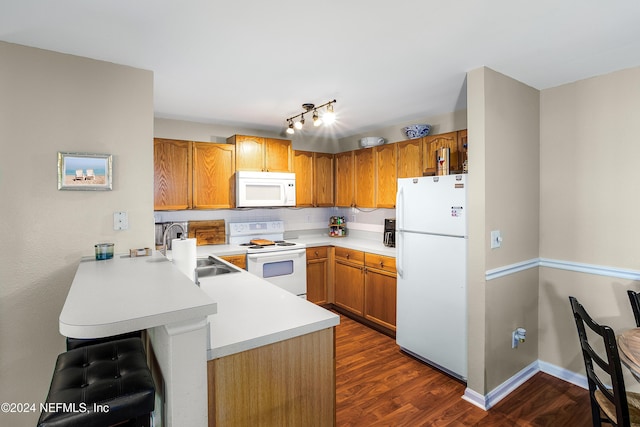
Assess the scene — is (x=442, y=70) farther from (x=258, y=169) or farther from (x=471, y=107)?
(x=258, y=169)

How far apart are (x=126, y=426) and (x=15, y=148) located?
175cm

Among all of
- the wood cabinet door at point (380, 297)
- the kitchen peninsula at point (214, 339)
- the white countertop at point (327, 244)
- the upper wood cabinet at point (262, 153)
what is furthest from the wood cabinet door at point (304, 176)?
the kitchen peninsula at point (214, 339)

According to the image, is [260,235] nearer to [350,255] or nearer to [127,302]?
[350,255]

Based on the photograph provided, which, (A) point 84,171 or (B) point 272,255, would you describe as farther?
(B) point 272,255

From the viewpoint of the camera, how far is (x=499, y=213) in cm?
239

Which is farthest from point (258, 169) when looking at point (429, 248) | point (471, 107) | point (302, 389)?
point (302, 389)

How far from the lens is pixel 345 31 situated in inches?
69.7

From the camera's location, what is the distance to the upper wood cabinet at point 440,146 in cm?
314

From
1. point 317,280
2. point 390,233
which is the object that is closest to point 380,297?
point 390,233

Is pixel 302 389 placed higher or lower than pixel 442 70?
lower

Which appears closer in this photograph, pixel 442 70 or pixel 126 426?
pixel 126 426

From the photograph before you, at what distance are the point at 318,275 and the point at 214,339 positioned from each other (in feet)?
9.77

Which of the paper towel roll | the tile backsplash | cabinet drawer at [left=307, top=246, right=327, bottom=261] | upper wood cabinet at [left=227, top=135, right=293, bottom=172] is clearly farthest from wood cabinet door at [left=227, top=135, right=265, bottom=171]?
the paper towel roll

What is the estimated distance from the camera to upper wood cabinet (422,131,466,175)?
314cm
